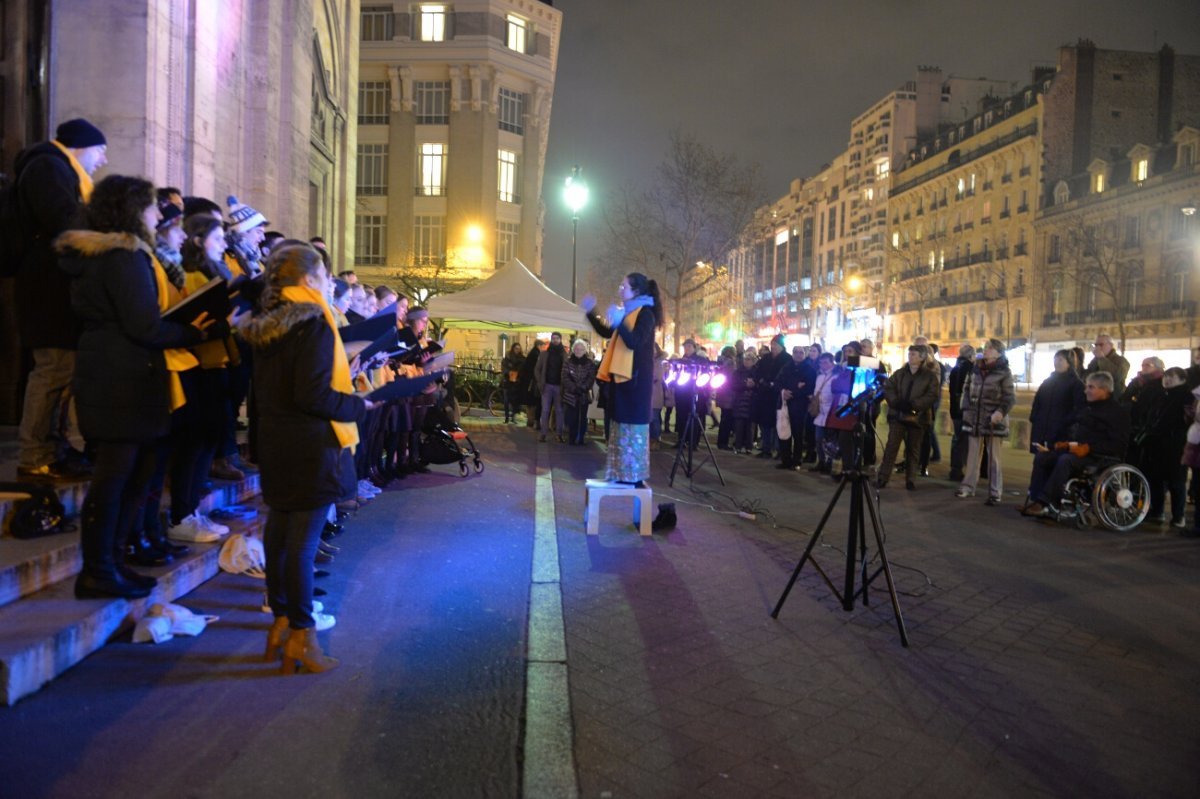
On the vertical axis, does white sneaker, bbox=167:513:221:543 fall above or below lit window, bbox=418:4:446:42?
below

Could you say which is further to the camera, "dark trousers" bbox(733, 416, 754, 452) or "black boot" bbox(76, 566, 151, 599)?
"dark trousers" bbox(733, 416, 754, 452)

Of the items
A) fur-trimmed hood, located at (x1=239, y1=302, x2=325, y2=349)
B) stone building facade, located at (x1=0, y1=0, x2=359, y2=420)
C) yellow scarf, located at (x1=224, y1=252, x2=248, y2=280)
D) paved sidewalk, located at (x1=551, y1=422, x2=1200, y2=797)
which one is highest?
stone building facade, located at (x1=0, y1=0, x2=359, y2=420)

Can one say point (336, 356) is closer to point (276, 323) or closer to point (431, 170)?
point (276, 323)

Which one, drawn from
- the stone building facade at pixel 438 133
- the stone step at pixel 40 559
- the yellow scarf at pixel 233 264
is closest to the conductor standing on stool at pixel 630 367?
the yellow scarf at pixel 233 264

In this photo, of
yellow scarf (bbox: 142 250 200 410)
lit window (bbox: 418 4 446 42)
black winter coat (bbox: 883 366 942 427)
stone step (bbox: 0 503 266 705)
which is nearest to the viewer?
stone step (bbox: 0 503 266 705)

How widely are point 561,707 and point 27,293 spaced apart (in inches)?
163

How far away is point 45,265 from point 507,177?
4073cm

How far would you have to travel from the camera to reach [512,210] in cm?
4419

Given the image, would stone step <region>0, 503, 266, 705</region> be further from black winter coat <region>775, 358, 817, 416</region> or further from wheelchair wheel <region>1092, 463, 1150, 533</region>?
black winter coat <region>775, 358, 817, 416</region>

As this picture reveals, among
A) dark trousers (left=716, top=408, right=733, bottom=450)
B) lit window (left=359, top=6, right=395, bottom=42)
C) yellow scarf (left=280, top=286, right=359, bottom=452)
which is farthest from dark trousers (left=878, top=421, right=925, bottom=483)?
lit window (left=359, top=6, right=395, bottom=42)

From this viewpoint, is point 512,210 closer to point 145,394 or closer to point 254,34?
point 254,34

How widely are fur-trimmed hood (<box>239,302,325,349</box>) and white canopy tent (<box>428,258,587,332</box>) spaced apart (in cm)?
1317

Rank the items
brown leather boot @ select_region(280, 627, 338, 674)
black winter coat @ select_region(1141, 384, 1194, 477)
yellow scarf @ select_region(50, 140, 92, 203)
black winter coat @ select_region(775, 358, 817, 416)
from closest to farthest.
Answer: brown leather boot @ select_region(280, 627, 338, 674) → yellow scarf @ select_region(50, 140, 92, 203) → black winter coat @ select_region(1141, 384, 1194, 477) → black winter coat @ select_region(775, 358, 817, 416)

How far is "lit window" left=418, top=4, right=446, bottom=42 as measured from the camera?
139 ft
